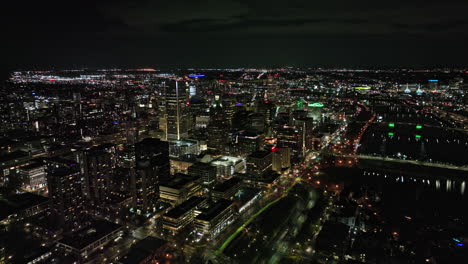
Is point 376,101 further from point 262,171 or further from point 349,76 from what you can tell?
point 262,171

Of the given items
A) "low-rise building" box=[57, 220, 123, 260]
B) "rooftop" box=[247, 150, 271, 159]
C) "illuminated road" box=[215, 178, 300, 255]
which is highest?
"rooftop" box=[247, 150, 271, 159]

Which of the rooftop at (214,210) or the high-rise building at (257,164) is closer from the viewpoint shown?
the rooftop at (214,210)

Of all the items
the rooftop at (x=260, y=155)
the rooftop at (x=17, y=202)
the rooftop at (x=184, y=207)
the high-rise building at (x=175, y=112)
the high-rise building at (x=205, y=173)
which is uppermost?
the high-rise building at (x=175, y=112)

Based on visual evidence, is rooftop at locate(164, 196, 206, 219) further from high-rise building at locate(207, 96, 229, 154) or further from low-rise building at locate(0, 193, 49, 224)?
high-rise building at locate(207, 96, 229, 154)

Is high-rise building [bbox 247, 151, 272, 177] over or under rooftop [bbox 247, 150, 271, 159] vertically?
under

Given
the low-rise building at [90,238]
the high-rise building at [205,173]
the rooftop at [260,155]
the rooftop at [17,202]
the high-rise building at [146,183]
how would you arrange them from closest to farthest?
the low-rise building at [90,238], the rooftop at [17,202], the high-rise building at [146,183], the high-rise building at [205,173], the rooftop at [260,155]

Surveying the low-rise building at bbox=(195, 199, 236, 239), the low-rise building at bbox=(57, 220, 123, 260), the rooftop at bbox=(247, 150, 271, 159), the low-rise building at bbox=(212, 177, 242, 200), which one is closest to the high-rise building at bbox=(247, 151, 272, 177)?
the rooftop at bbox=(247, 150, 271, 159)

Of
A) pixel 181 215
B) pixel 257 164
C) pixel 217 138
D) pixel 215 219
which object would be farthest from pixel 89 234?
pixel 217 138

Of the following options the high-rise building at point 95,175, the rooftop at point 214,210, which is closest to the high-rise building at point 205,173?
the rooftop at point 214,210

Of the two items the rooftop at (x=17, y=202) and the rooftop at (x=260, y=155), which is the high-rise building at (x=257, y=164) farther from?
the rooftop at (x=17, y=202)

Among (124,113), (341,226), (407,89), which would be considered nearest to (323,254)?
(341,226)
